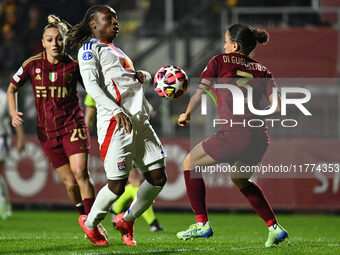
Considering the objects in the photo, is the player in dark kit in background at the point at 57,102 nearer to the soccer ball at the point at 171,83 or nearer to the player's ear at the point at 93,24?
the player's ear at the point at 93,24

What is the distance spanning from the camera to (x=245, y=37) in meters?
6.78

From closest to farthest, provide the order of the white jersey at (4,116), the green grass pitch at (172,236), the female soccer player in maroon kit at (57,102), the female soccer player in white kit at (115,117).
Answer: the female soccer player in white kit at (115,117) → the green grass pitch at (172,236) → the female soccer player in maroon kit at (57,102) → the white jersey at (4,116)

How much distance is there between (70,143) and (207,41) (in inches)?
352

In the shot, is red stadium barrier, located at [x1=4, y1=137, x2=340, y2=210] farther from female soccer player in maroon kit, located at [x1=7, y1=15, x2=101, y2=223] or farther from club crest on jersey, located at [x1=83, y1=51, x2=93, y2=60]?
club crest on jersey, located at [x1=83, y1=51, x2=93, y2=60]

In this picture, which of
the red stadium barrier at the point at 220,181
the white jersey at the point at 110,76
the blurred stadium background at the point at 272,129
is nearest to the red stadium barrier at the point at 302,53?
the blurred stadium background at the point at 272,129

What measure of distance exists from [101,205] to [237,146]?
52.2 inches

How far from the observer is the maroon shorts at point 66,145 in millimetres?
7652

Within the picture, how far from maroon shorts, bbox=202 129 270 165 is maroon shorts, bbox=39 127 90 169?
1511mm

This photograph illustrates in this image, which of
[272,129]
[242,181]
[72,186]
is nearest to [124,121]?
[242,181]

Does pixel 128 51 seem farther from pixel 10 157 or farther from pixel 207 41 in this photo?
pixel 10 157

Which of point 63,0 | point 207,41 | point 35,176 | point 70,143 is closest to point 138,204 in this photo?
point 70,143

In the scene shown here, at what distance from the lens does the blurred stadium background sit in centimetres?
1284

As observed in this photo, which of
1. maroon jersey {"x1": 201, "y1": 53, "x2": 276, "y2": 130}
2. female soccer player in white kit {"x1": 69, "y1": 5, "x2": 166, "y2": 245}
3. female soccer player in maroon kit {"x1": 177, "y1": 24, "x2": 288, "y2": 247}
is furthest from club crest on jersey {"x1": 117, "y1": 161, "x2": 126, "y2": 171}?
maroon jersey {"x1": 201, "y1": 53, "x2": 276, "y2": 130}

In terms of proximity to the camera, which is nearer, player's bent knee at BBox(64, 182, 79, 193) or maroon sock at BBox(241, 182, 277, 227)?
maroon sock at BBox(241, 182, 277, 227)
